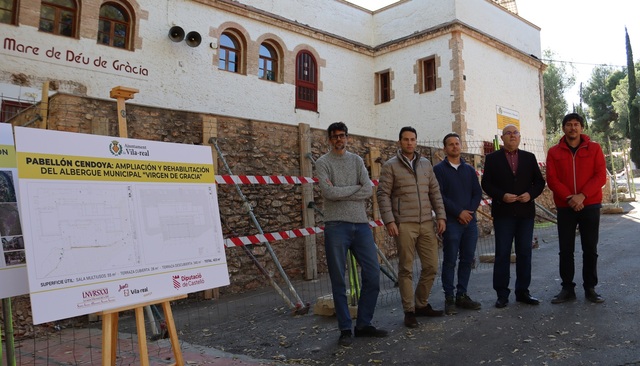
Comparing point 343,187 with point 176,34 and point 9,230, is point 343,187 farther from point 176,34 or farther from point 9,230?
point 176,34

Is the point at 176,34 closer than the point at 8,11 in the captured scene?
No

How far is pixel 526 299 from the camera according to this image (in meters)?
5.05

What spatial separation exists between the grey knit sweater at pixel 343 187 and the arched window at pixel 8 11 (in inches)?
373

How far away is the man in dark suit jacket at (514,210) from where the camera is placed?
5055mm

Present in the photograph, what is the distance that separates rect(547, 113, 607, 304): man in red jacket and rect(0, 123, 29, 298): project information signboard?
4890mm

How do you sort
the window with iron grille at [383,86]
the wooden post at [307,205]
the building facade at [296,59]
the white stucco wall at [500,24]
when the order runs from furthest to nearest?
the window with iron grille at [383,86] → the white stucco wall at [500,24] → the building facade at [296,59] → the wooden post at [307,205]

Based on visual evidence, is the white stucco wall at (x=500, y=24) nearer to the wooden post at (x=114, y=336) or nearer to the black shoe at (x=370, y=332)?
the black shoe at (x=370, y=332)

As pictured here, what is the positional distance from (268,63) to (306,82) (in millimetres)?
1545

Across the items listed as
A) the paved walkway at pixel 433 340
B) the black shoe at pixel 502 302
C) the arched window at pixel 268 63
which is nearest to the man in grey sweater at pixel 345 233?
the paved walkway at pixel 433 340

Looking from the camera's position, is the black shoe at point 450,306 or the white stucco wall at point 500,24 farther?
the white stucco wall at point 500,24

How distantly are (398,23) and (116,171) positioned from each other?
53.5 ft

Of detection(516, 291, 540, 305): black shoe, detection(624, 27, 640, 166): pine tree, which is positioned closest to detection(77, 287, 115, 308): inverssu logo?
detection(516, 291, 540, 305): black shoe

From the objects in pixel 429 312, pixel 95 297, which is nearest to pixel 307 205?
pixel 429 312

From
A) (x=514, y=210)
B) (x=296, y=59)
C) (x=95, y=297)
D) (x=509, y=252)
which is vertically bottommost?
(x=509, y=252)
